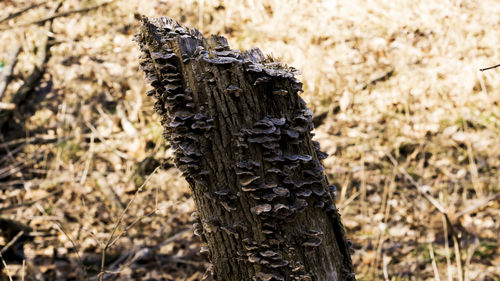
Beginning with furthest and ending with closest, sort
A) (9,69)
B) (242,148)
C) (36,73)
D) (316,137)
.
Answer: (36,73) < (9,69) < (316,137) < (242,148)

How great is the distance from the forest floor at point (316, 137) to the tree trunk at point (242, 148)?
283 cm

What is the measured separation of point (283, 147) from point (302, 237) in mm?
393

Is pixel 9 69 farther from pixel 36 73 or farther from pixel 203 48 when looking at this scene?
pixel 203 48

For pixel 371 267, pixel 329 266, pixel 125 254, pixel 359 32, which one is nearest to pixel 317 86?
pixel 359 32

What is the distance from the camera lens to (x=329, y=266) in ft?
6.33

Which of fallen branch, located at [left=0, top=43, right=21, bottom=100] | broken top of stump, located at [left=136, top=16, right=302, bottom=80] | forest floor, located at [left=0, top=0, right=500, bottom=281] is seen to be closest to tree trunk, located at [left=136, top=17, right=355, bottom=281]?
broken top of stump, located at [left=136, top=16, right=302, bottom=80]

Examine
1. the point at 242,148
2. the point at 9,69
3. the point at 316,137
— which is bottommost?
the point at 242,148

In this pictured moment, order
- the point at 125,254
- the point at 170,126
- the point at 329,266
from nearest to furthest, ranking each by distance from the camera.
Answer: the point at 170,126
the point at 329,266
the point at 125,254

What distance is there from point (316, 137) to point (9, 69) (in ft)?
16.3

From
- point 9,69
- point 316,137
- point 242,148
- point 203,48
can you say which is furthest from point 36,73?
point 242,148

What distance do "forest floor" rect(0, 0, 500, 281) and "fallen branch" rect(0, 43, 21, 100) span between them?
9 centimetres

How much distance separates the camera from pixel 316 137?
6.36 metres

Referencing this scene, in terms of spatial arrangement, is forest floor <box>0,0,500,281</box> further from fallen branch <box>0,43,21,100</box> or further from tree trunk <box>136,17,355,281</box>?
tree trunk <box>136,17,355,281</box>

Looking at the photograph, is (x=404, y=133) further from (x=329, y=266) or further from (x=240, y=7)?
(x=329, y=266)
